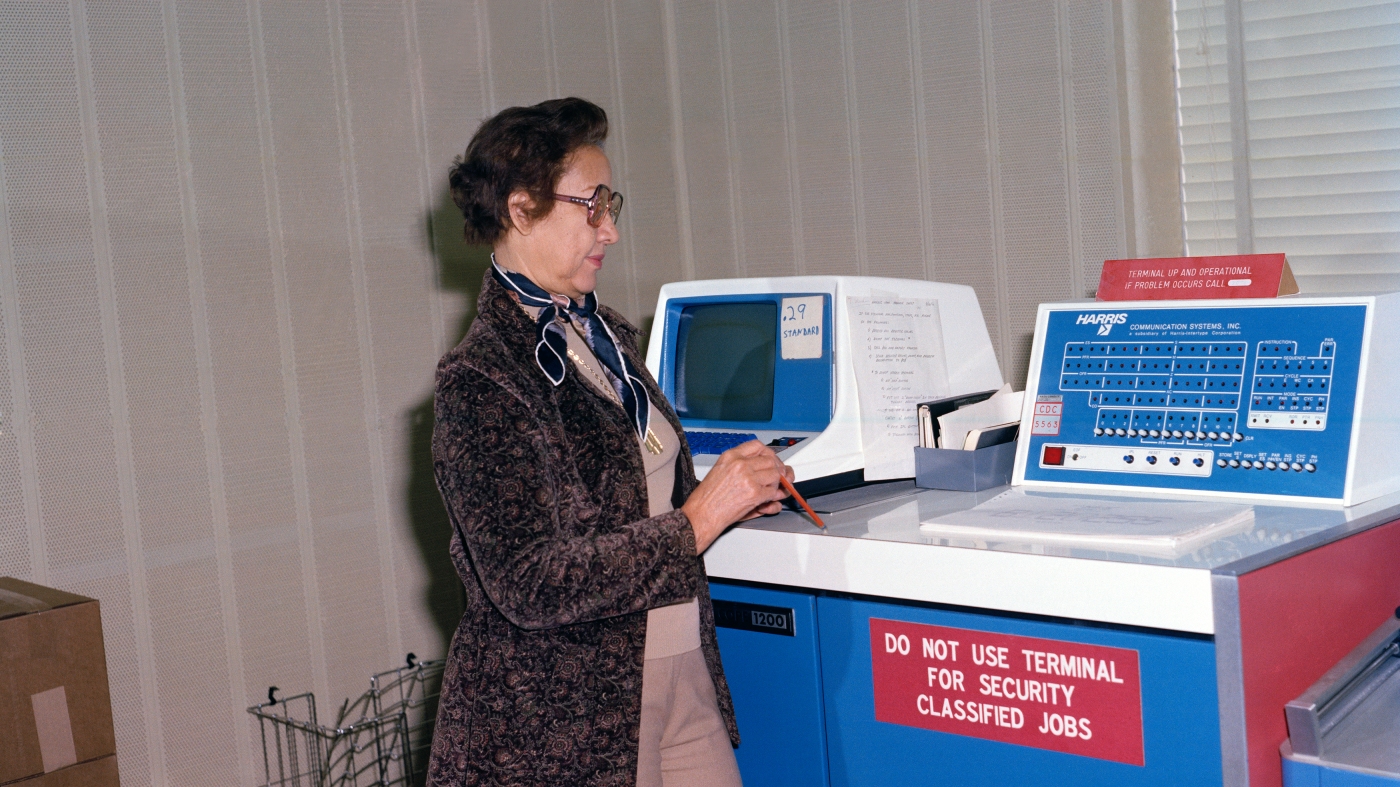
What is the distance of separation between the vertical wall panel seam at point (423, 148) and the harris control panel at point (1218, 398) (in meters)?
1.57

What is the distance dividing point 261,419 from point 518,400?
4.79ft

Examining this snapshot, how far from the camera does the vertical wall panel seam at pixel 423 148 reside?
9.59 ft

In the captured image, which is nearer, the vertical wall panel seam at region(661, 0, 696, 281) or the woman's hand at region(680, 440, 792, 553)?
the woman's hand at region(680, 440, 792, 553)

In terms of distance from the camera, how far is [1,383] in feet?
7.40

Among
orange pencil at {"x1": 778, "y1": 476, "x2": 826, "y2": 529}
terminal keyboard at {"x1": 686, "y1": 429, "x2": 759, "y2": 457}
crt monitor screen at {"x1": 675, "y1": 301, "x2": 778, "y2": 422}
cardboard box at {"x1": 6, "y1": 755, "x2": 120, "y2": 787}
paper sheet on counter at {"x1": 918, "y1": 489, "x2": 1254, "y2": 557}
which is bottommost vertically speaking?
cardboard box at {"x1": 6, "y1": 755, "x2": 120, "y2": 787}

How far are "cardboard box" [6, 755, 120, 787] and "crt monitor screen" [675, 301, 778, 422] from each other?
1207 mm

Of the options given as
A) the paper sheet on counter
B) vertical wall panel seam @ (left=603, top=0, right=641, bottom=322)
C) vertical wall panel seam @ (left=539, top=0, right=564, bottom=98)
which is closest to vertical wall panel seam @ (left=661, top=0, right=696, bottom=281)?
vertical wall panel seam @ (left=603, top=0, right=641, bottom=322)

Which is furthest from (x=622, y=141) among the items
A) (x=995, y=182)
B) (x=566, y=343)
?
(x=566, y=343)

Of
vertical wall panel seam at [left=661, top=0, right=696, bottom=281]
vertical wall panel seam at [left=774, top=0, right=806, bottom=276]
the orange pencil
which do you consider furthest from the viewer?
vertical wall panel seam at [left=661, top=0, right=696, bottom=281]

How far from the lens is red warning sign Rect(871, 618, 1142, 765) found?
1.41 m

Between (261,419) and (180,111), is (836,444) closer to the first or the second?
(261,419)

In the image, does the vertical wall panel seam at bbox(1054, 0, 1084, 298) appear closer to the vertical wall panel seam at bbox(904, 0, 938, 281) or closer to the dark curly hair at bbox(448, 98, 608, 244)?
the vertical wall panel seam at bbox(904, 0, 938, 281)

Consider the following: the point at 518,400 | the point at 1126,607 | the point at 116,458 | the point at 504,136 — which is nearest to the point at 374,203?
the point at 116,458

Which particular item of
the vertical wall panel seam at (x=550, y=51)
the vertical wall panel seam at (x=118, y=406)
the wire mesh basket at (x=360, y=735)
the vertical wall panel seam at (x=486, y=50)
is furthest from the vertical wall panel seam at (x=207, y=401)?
the vertical wall panel seam at (x=550, y=51)
